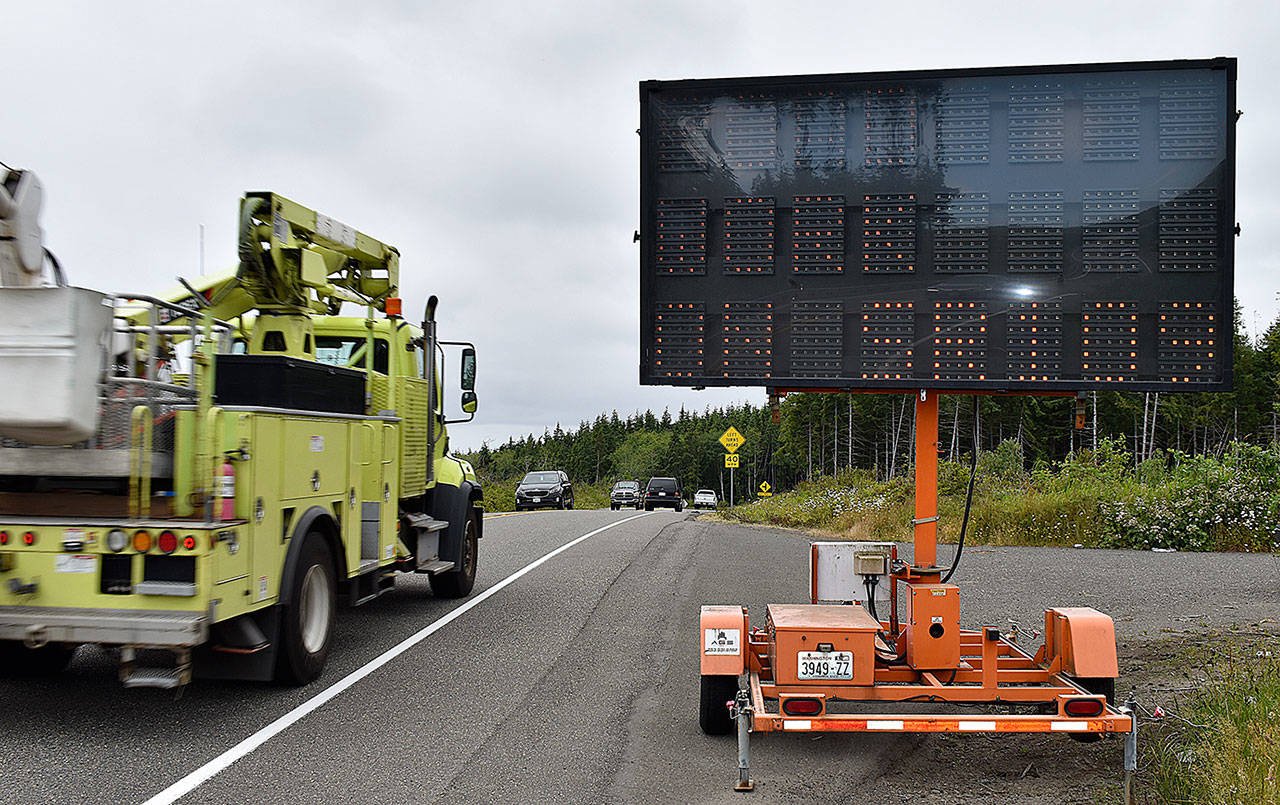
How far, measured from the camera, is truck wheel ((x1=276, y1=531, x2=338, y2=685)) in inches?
265

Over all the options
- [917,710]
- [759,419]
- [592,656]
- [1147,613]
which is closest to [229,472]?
[592,656]

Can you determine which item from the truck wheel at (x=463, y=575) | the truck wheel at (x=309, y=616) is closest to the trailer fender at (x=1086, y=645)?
the truck wheel at (x=309, y=616)

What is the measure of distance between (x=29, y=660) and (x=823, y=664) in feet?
18.8

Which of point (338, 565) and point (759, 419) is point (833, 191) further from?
point (759, 419)

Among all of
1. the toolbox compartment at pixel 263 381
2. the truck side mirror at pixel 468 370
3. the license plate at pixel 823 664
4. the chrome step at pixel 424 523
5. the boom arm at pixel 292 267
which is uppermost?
the boom arm at pixel 292 267

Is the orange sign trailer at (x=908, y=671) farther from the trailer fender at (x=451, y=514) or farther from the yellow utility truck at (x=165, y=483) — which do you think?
the trailer fender at (x=451, y=514)

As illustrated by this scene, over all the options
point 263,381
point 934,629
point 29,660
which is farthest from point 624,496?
point 934,629

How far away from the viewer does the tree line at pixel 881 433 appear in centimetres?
6756

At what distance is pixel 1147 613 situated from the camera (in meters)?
10.5

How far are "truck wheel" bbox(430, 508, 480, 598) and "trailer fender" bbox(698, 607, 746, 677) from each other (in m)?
5.42

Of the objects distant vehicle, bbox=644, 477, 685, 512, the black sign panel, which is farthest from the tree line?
distant vehicle, bbox=644, 477, 685, 512

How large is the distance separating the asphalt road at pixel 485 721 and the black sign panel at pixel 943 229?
2.39 meters

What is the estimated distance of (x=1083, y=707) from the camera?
5.19 m

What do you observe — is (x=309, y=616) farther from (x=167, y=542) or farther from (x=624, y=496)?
(x=624, y=496)
